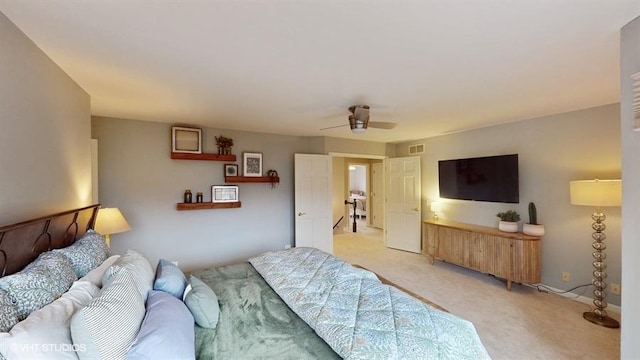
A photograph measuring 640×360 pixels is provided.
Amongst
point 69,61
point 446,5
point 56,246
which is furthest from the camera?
point 69,61

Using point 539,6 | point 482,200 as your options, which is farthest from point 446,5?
point 482,200

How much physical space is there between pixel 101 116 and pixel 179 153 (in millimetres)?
1026

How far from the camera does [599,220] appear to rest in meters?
2.90

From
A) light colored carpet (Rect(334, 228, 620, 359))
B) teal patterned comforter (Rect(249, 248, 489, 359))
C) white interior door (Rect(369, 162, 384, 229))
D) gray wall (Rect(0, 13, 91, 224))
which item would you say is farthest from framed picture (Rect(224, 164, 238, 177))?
white interior door (Rect(369, 162, 384, 229))

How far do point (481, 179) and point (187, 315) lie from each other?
436cm

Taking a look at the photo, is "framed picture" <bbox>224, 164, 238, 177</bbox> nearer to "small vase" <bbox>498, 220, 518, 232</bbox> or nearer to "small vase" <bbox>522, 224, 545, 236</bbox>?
"small vase" <bbox>498, 220, 518, 232</bbox>

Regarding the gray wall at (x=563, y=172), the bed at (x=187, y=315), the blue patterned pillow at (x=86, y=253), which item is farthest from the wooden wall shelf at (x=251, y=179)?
the gray wall at (x=563, y=172)

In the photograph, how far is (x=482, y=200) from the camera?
4.21 meters

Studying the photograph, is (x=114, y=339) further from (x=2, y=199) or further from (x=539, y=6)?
(x=539, y=6)

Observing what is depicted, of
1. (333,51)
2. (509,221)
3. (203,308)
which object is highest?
(333,51)

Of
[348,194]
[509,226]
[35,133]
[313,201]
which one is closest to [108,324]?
[35,133]

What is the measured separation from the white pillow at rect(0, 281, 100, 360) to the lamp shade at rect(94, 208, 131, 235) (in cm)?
184

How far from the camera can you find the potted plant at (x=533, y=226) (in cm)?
351

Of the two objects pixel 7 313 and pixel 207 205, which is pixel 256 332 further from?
pixel 207 205
